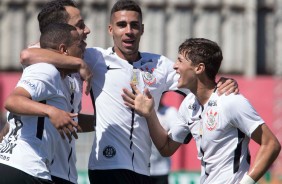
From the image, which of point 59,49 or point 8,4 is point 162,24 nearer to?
point 8,4

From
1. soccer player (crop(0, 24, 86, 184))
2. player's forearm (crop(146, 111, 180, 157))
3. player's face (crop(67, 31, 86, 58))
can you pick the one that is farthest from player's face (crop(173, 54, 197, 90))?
soccer player (crop(0, 24, 86, 184))

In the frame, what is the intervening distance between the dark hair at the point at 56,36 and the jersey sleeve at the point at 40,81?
Result: 0.43m

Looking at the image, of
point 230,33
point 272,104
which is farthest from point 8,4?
point 272,104

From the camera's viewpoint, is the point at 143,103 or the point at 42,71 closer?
the point at 42,71

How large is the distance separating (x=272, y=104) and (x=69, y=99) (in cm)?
1683

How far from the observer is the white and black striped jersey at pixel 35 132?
6.78 meters

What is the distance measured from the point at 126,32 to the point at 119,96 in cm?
58

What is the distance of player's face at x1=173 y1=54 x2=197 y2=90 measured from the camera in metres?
7.70

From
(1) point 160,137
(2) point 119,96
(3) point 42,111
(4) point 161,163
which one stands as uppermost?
(3) point 42,111

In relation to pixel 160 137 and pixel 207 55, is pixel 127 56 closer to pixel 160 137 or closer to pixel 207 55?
pixel 160 137

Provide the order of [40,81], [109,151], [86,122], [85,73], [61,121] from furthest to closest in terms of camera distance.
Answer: [86,122] < [109,151] < [85,73] < [40,81] < [61,121]

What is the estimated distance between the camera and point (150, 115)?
7953mm

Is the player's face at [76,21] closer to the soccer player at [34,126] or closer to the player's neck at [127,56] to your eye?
the player's neck at [127,56]

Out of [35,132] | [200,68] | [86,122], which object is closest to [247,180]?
[200,68]
